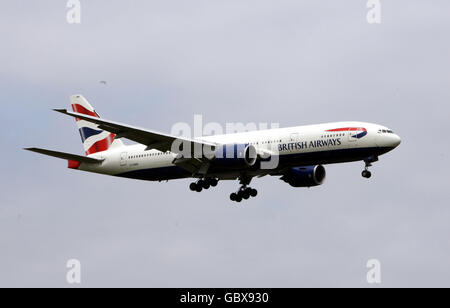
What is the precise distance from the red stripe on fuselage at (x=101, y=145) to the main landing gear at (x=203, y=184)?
25.8 ft

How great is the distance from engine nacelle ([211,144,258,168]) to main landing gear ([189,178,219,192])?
318 cm

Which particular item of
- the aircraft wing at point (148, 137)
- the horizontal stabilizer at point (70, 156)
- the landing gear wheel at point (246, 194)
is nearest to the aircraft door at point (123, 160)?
the horizontal stabilizer at point (70, 156)

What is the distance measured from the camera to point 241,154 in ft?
190

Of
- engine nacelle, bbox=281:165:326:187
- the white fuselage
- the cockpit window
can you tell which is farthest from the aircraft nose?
engine nacelle, bbox=281:165:326:187

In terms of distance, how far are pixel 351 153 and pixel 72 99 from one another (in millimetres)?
23429

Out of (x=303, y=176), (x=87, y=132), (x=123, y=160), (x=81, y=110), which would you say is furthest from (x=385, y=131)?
(x=81, y=110)

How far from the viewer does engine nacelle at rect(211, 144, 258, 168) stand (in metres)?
57.8

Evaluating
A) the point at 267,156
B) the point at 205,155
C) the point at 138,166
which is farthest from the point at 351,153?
the point at 138,166

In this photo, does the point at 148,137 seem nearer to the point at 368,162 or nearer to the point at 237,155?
the point at 237,155

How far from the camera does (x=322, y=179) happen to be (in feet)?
210

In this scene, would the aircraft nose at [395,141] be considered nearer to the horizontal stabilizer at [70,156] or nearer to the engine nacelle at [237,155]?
the engine nacelle at [237,155]

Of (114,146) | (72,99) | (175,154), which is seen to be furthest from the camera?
(72,99)

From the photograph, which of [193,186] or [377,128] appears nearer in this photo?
[377,128]

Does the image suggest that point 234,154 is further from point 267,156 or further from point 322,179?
point 322,179
